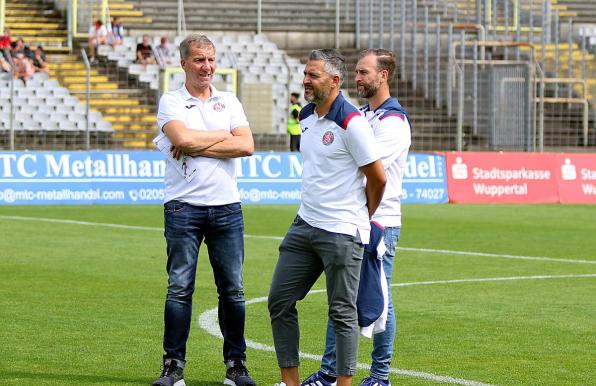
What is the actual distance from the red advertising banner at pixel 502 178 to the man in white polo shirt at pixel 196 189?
70.3 ft

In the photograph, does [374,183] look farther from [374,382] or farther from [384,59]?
[374,382]

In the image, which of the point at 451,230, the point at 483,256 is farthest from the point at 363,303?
the point at 451,230

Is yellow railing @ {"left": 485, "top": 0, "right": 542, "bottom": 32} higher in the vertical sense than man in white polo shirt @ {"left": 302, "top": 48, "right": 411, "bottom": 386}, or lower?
higher

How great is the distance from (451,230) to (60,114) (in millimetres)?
15466

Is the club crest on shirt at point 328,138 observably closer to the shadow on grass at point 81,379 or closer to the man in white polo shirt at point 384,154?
the man in white polo shirt at point 384,154

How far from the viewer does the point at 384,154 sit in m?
8.10

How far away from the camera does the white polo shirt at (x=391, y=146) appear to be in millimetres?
8125

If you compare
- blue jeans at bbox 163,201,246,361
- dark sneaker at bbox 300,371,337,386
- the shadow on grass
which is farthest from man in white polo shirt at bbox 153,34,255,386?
dark sneaker at bbox 300,371,337,386

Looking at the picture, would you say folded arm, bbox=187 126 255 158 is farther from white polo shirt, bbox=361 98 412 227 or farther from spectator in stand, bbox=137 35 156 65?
spectator in stand, bbox=137 35 156 65

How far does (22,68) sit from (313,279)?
29474 millimetres

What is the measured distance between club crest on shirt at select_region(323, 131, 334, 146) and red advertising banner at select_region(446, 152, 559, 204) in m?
22.3

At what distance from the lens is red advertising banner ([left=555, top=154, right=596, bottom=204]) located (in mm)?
30219

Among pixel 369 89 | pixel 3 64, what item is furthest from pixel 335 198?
pixel 3 64

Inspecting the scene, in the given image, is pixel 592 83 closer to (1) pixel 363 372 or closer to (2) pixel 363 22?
(2) pixel 363 22
